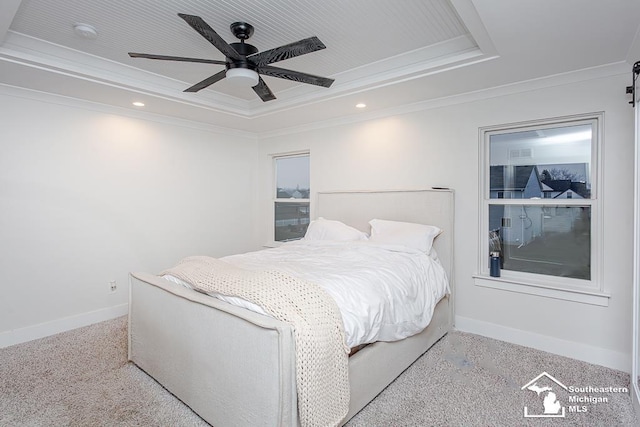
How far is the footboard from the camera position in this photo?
1500 mm

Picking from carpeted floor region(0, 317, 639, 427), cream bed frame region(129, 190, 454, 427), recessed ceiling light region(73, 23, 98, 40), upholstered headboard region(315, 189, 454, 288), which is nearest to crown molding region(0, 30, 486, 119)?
recessed ceiling light region(73, 23, 98, 40)

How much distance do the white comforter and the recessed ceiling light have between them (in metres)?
1.96

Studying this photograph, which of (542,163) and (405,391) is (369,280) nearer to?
(405,391)

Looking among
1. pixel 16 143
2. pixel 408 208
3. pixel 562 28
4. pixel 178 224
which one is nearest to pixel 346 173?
pixel 408 208

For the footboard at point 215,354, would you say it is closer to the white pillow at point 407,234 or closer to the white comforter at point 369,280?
the white comforter at point 369,280

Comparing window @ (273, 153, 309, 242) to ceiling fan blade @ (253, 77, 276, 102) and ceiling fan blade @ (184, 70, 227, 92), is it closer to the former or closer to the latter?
ceiling fan blade @ (253, 77, 276, 102)

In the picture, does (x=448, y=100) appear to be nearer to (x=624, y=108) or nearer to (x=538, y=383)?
(x=624, y=108)

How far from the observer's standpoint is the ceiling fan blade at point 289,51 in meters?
1.82

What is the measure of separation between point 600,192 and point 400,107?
1957 millimetres

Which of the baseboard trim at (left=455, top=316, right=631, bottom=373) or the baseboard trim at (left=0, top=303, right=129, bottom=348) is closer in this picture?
the baseboard trim at (left=455, top=316, right=631, bottom=373)

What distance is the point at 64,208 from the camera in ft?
10.9

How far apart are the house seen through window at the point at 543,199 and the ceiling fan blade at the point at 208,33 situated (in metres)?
2.49

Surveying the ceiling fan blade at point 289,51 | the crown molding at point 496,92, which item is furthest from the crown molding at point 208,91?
the ceiling fan blade at point 289,51

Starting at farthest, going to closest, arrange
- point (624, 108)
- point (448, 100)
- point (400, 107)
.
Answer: point (400, 107) < point (448, 100) < point (624, 108)
